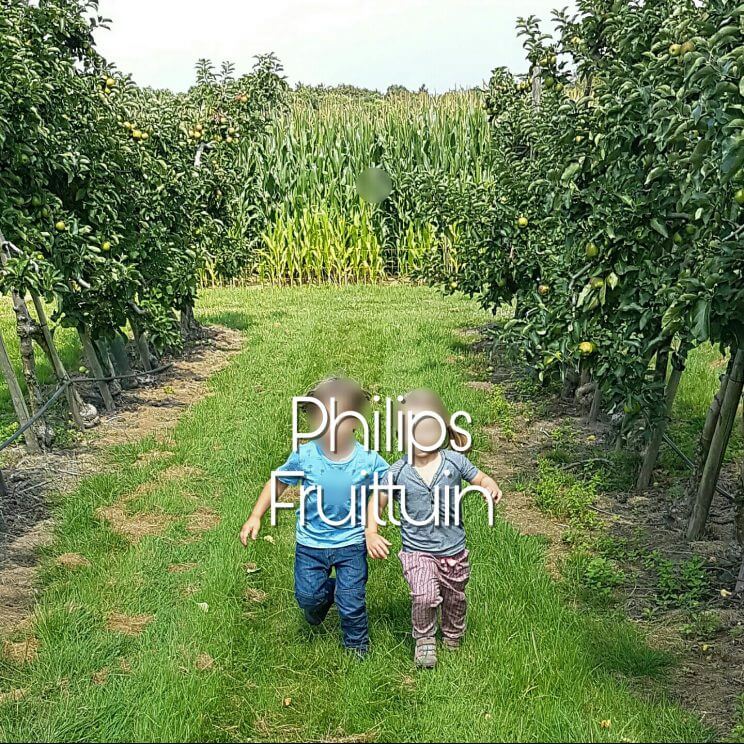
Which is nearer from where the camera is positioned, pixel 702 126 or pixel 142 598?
pixel 702 126

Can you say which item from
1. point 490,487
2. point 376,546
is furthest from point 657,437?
point 376,546

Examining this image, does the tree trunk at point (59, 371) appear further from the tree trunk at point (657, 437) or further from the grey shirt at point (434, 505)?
the tree trunk at point (657, 437)

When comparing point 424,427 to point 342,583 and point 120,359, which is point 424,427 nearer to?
point 342,583

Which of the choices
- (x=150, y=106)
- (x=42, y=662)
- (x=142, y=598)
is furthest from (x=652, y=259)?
(x=150, y=106)

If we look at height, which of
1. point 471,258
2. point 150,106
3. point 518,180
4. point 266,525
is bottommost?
point 266,525

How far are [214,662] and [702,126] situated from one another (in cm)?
289

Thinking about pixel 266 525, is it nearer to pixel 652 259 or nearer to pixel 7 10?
pixel 652 259

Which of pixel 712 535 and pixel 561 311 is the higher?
pixel 561 311

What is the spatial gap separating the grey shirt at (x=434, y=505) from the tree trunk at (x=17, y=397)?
336cm

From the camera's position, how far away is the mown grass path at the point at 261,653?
3.20m

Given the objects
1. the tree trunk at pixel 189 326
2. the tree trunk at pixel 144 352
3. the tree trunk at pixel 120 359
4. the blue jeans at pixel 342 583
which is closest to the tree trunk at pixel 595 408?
the blue jeans at pixel 342 583

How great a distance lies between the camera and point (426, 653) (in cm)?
355

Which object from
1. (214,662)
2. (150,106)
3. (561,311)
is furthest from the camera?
(150,106)

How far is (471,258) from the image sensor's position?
8.54m
